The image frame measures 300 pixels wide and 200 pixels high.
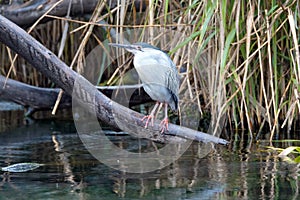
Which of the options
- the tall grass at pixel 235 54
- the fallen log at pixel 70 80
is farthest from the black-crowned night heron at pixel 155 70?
the fallen log at pixel 70 80

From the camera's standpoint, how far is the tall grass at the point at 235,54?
147 inches

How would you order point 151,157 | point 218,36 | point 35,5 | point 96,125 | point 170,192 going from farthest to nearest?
point 96,125
point 35,5
point 218,36
point 151,157
point 170,192

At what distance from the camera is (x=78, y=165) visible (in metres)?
3.47

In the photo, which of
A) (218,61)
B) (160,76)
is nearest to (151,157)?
(160,76)

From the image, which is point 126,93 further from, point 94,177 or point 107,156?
point 94,177

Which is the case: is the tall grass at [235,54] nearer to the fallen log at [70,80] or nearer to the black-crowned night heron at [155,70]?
the black-crowned night heron at [155,70]

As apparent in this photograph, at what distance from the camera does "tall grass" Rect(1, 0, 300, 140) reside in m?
3.74

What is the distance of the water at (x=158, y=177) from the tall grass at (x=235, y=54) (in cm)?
40

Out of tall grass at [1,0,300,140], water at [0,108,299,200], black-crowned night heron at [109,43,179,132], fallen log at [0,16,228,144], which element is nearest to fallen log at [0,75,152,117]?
tall grass at [1,0,300,140]

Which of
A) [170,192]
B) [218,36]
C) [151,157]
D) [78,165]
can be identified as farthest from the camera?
[218,36]

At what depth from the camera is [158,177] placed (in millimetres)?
3102

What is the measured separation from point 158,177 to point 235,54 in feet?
4.16

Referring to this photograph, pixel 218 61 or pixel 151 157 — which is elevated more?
pixel 218 61

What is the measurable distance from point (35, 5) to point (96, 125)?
1150 millimetres
